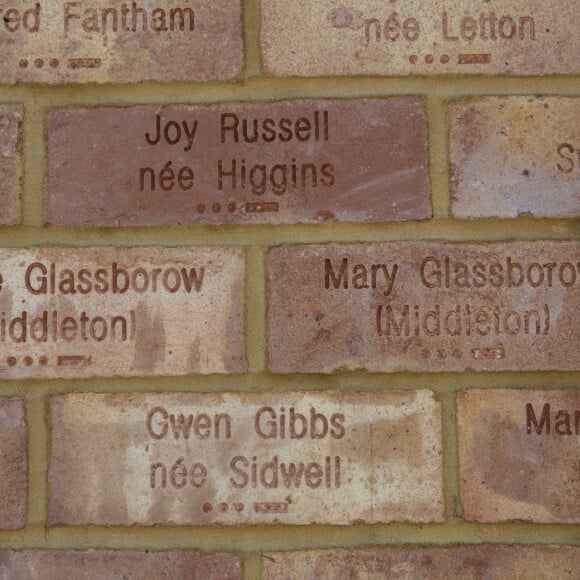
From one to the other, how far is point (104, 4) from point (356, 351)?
1.52 ft

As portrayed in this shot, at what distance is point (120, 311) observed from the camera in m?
0.86

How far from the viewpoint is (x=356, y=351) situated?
2.79 ft

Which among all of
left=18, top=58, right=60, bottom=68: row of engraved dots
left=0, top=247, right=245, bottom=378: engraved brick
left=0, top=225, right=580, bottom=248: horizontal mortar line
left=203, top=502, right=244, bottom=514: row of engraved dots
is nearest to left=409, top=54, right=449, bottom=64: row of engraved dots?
left=0, top=225, right=580, bottom=248: horizontal mortar line

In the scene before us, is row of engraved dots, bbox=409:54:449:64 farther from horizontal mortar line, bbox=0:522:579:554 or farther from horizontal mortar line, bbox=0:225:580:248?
horizontal mortar line, bbox=0:522:579:554

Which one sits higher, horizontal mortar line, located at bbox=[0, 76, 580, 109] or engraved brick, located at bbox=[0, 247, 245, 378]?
horizontal mortar line, located at bbox=[0, 76, 580, 109]

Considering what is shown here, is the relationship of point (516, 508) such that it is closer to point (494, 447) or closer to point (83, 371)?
point (494, 447)

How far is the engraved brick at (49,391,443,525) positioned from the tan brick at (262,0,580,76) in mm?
352

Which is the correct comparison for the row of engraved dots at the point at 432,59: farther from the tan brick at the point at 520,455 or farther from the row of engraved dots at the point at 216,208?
the tan brick at the point at 520,455

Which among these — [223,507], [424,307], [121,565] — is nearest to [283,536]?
[223,507]

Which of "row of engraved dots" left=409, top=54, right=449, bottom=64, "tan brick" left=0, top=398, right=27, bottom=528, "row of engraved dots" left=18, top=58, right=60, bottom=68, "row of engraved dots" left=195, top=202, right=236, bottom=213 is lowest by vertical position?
"tan brick" left=0, top=398, right=27, bottom=528

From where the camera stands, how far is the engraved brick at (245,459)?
2.77ft

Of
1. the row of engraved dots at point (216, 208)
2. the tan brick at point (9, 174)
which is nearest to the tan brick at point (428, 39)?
the row of engraved dots at point (216, 208)

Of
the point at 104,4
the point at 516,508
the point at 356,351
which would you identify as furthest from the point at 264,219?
the point at 516,508

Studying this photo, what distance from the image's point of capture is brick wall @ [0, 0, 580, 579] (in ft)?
2.77
